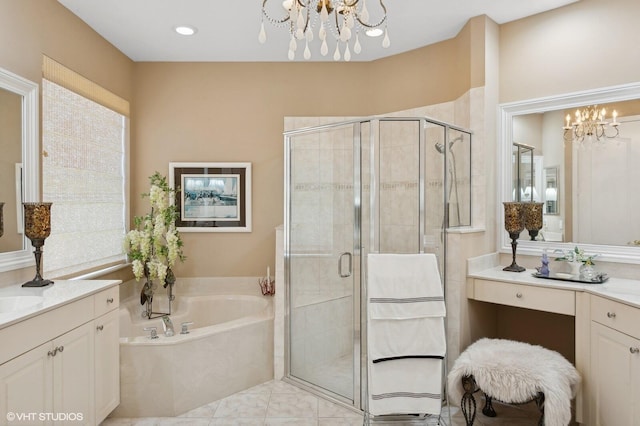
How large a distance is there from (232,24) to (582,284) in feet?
9.99

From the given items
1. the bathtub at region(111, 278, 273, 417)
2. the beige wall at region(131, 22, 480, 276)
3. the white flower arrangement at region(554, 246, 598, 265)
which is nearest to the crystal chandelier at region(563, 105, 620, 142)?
the white flower arrangement at region(554, 246, 598, 265)

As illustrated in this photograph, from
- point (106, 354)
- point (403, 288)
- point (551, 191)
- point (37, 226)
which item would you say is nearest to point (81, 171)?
point (37, 226)

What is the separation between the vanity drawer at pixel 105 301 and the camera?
2.21m

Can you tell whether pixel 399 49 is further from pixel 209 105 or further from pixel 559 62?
pixel 209 105

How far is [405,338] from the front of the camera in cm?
236

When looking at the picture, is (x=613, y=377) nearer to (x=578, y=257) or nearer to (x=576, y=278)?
(x=576, y=278)

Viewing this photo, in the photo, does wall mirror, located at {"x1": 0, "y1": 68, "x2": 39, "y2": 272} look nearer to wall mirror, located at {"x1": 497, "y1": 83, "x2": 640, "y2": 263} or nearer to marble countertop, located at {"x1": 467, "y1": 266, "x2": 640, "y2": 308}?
marble countertop, located at {"x1": 467, "y1": 266, "x2": 640, "y2": 308}

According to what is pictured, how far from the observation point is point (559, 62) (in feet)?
9.19

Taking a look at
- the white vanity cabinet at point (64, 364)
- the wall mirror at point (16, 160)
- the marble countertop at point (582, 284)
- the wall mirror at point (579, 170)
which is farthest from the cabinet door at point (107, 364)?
the wall mirror at point (579, 170)

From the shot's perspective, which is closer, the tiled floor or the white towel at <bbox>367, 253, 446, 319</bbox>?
the white towel at <bbox>367, 253, 446, 319</bbox>

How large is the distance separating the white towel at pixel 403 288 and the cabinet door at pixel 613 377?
0.85 metres

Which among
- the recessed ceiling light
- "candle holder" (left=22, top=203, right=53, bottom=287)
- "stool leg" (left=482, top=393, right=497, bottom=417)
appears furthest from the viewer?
the recessed ceiling light

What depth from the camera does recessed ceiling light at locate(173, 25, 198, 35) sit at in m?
3.11

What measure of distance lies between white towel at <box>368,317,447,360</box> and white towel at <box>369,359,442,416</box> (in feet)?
0.19
